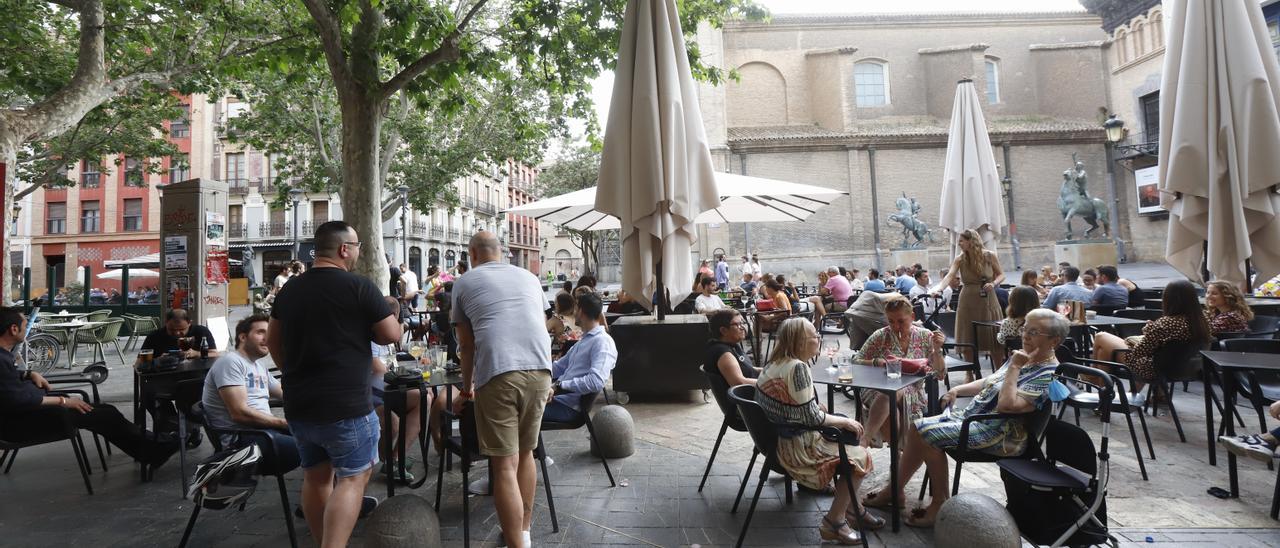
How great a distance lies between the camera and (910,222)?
24.7 metres

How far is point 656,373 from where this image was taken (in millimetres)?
5938

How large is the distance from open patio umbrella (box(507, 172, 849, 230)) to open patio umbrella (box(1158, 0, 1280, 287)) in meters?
3.21

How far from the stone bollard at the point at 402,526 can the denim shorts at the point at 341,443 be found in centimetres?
23

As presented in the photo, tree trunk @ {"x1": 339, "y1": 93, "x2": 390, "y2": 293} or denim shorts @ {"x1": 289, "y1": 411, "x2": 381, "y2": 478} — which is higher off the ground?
tree trunk @ {"x1": 339, "y1": 93, "x2": 390, "y2": 293}

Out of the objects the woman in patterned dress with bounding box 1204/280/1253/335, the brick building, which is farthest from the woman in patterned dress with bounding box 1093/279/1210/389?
the brick building

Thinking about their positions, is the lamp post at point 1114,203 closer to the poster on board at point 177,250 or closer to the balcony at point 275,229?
the poster on board at point 177,250

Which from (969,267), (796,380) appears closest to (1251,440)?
(796,380)

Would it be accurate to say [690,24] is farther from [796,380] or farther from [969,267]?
[796,380]

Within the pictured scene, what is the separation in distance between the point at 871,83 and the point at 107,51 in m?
31.2

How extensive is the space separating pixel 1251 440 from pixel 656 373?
4.19m

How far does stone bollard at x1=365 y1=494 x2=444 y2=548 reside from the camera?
264 cm

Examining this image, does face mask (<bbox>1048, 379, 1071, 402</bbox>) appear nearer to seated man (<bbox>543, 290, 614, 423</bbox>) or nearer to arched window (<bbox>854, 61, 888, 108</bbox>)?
seated man (<bbox>543, 290, 614, 423</bbox>)

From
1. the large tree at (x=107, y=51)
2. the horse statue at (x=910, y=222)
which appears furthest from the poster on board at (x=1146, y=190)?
the large tree at (x=107, y=51)

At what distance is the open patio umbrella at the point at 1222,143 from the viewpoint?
3.69 meters
